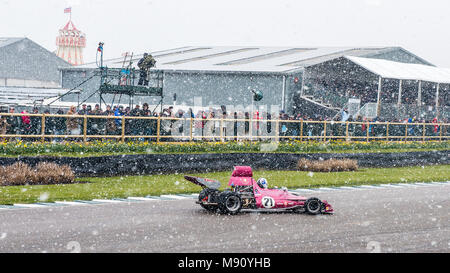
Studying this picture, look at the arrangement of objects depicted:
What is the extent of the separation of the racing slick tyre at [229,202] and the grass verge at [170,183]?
3.29 meters

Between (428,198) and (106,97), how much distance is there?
1200 inches

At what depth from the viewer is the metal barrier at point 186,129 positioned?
2059cm

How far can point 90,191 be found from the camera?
53.2 feet

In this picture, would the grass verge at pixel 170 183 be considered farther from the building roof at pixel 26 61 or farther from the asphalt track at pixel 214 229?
the building roof at pixel 26 61

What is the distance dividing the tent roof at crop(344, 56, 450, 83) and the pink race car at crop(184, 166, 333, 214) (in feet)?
82.2

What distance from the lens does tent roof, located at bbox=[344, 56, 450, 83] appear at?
3881 cm

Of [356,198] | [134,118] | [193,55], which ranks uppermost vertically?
[193,55]

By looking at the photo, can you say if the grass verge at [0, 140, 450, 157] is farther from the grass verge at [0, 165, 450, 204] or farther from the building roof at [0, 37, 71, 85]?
the building roof at [0, 37, 71, 85]

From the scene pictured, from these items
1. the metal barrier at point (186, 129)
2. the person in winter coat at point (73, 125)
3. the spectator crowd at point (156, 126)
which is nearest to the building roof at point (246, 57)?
the metal barrier at point (186, 129)

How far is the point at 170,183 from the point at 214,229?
751 centimetres

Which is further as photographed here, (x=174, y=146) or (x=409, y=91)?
(x=409, y=91)
